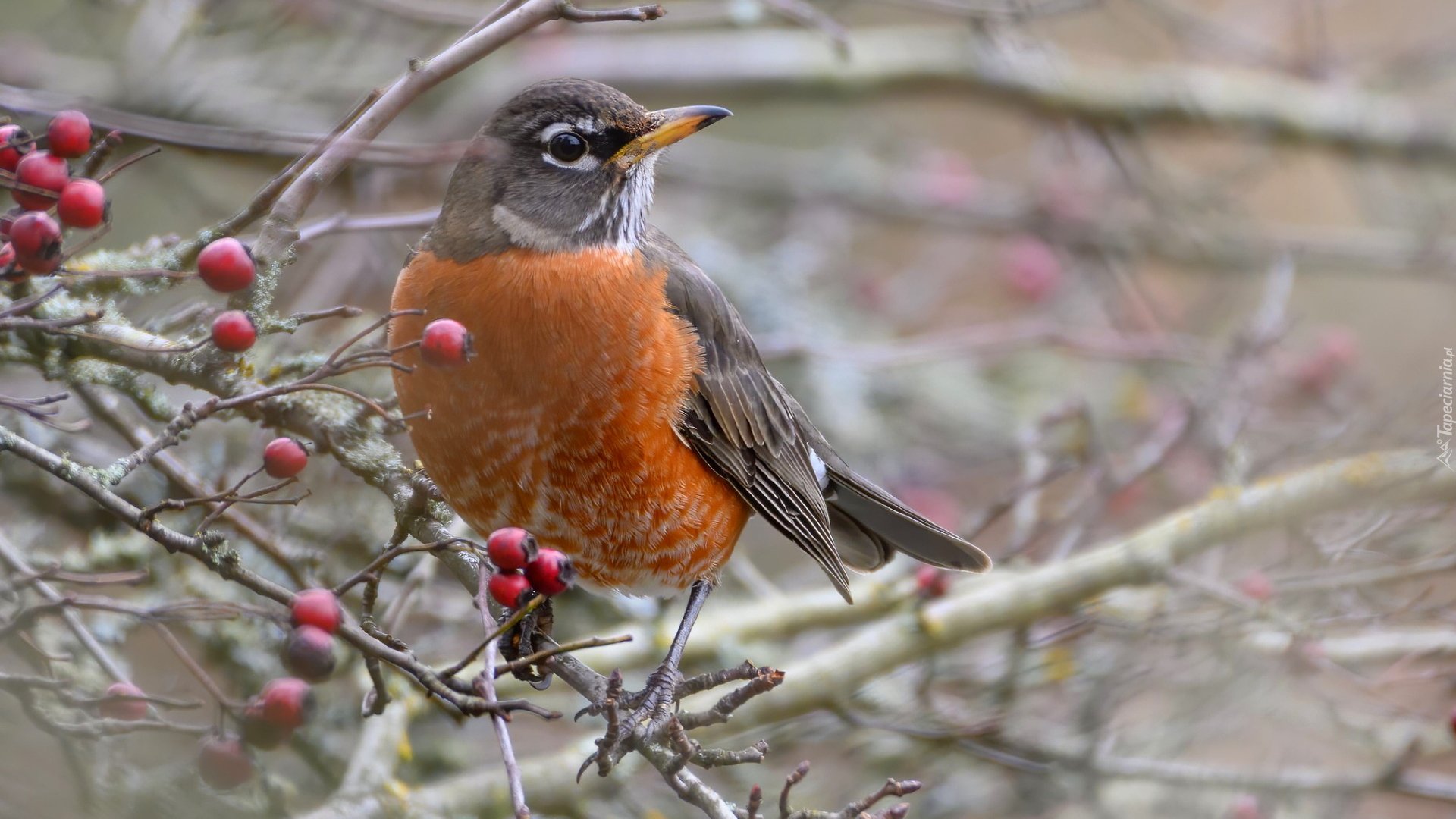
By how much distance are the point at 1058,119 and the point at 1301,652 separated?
13.1ft

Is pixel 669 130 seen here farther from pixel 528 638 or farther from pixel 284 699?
pixel 284 699

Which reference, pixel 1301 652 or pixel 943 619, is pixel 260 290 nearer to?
pixel 943 619

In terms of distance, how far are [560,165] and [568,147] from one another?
54 mm

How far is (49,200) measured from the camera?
6.70 feet

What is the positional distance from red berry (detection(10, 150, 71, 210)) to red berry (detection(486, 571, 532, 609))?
100 cm

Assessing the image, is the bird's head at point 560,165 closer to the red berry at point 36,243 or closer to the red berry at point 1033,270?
the red berry at point 36,243

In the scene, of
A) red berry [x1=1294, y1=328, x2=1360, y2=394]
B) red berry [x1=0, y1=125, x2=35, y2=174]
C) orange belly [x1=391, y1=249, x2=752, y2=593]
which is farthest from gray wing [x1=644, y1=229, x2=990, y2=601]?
red berry [x1=1294, y1=328, x2=1360, y2=394]

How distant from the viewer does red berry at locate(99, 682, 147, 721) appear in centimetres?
212

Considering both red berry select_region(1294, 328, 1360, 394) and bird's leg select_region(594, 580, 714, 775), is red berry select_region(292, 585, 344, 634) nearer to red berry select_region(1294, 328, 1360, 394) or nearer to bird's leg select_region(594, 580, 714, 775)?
bird's leg select_region(594, 580, 714, 775)

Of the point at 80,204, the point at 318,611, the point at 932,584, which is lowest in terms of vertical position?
the point at 318,611

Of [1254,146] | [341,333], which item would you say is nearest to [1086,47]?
[1254,146]

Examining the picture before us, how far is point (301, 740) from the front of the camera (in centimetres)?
334

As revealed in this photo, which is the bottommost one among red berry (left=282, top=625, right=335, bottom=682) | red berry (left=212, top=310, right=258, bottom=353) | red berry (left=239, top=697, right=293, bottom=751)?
red berry (left=239, top=697, right=293, bottom=751)

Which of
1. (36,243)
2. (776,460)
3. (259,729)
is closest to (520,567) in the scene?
(259,729)
